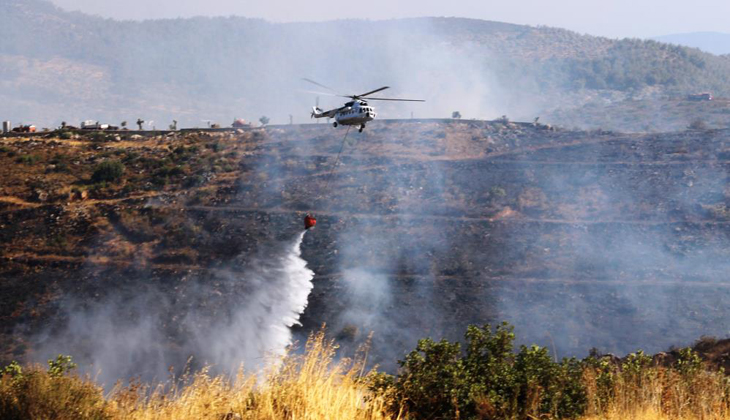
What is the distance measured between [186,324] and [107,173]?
26073 millimetres

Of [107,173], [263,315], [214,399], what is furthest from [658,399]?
[107,173]

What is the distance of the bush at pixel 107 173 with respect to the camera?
66.6m

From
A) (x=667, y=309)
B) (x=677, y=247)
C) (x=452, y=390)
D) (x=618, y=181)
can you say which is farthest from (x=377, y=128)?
(x=452, y=390)

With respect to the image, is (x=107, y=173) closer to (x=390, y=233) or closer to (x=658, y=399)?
(x=390, y=233)

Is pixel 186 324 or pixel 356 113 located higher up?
pixel 356 113

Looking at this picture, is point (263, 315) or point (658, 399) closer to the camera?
point (658, 399)

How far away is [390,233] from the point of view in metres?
57.9

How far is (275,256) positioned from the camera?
54281mm

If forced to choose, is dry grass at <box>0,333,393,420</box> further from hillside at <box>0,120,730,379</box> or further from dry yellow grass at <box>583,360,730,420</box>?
hillside at <box>0,120,730,379</box>

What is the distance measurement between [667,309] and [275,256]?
88.7 feet

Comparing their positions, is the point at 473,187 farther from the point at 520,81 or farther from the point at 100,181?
→ the point at 520,81

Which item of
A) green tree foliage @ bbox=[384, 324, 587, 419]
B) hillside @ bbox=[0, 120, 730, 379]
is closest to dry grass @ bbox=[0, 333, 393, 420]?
green tree foliage @ bbox=[384, 324, 587, 419]

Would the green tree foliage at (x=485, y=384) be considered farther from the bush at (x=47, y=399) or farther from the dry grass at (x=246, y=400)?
the bush at (x=47, y=399)

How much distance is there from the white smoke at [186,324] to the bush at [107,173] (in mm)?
19031
